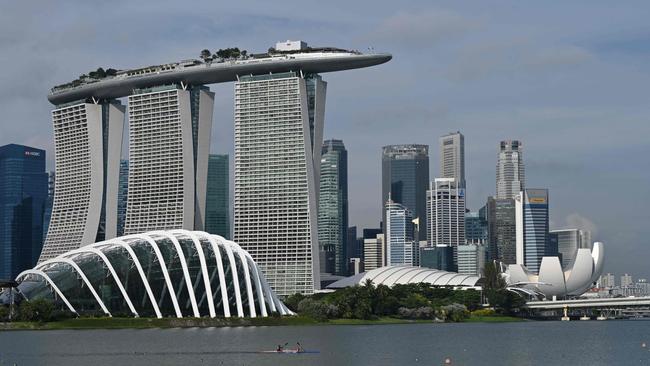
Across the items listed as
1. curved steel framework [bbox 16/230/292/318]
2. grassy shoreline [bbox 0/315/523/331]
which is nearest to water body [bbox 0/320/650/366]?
grassy shoreline [bbox 0/315/523/331]

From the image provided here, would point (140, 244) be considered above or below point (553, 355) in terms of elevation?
above

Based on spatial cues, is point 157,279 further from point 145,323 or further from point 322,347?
point 322,347

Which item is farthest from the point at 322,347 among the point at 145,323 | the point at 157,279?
the point at 157,279

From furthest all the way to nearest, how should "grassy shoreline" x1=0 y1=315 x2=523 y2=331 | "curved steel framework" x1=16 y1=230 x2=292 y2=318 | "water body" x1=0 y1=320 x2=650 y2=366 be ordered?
"curved steel framework" x1=16 y1=230 x2=292 y2=318 < "grassy shoreline" x1=0 y1=315 x2=523 y2=331 < "water body" x1=0 y1=320 x2=650 y2=366

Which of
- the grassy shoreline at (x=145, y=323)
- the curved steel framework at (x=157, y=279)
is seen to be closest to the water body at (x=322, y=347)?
the grassy shoreline at (x=145, y=323)

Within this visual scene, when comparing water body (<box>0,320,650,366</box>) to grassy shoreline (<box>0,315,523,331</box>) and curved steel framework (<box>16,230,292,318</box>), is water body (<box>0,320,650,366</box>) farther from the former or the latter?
curved steel framework (<box>16,230,292,318</box>)

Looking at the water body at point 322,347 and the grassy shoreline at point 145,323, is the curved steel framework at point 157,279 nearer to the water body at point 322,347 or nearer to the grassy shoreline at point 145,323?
the grassy shoreline at point 145,323

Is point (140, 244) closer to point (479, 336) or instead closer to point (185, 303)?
point (185, 303)

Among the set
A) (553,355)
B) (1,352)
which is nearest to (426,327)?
(553,355)
